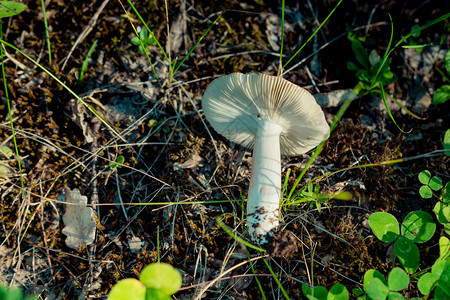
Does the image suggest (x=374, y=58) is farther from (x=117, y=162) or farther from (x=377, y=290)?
(x=117, y=162)

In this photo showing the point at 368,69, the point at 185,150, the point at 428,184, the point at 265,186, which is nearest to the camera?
the point at 265,186

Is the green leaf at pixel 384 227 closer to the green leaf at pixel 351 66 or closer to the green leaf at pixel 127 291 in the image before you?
the green leaf at pixel 351 66

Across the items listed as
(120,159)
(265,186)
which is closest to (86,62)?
(120,159)

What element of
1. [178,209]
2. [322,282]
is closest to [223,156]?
[178,209]

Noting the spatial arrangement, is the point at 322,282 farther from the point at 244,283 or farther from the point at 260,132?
the point at 260,132

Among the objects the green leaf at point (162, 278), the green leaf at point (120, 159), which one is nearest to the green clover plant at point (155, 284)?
the green leaf at point (162, 278)

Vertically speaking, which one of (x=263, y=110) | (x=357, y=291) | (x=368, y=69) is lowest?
(x=357, y=291)
